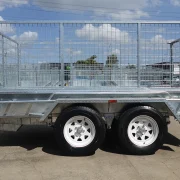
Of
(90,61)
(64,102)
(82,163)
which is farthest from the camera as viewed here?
(90,61)

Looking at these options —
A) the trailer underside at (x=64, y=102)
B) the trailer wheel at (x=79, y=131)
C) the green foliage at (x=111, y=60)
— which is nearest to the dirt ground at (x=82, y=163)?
the trailer wheel at (x=79, y=131)

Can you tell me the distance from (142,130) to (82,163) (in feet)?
4.60

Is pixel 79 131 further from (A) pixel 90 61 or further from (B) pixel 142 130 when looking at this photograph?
(A) pixel 90 61

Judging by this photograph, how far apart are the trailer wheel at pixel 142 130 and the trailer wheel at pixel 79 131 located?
0.43 meters

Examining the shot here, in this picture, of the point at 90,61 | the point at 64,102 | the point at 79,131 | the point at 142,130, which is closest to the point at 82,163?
the point at 79,131

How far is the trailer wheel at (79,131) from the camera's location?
5.59 meters

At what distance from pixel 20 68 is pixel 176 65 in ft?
10.5

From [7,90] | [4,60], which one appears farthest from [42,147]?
[4,60]

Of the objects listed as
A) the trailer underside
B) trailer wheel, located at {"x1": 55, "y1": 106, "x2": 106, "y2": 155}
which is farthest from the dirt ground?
the trailer underside

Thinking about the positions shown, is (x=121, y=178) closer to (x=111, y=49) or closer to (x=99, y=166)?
(x=99, y=166)

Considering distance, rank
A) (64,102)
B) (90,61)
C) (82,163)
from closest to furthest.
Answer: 1. (82,163)
2. (64,102)
3. (90,61)

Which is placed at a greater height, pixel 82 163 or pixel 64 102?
pixel 64 102

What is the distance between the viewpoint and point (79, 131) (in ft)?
18.7

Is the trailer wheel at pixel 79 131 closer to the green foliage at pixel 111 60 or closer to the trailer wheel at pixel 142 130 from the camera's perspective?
the trailer wheel at pixel 142 130
